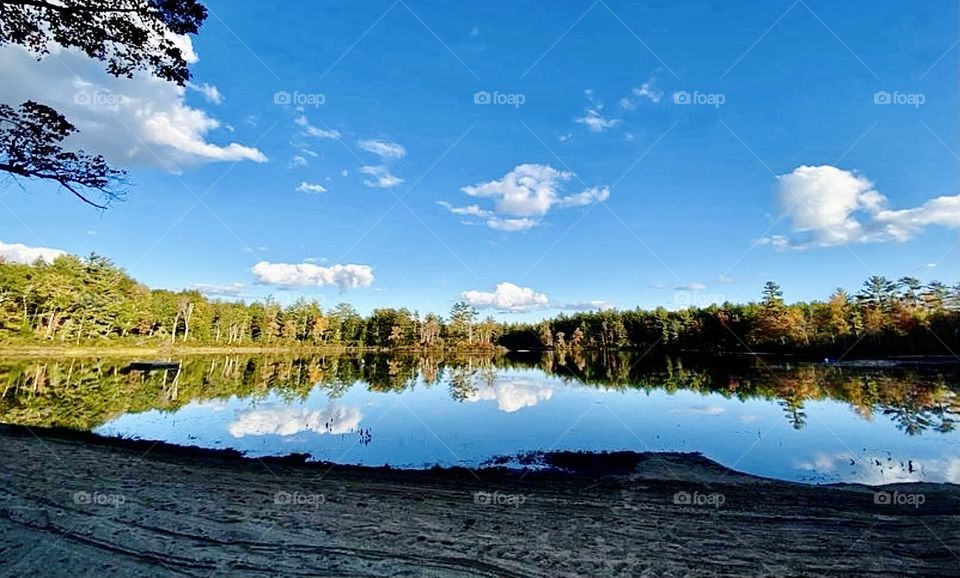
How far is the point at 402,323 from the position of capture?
96875 mm

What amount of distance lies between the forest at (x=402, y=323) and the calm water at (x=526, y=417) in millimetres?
24185

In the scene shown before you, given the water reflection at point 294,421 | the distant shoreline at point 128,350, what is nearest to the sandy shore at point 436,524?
the water reflection at point 294,421

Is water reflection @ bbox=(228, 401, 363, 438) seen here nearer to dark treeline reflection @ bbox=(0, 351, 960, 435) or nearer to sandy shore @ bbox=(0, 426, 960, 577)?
dark treeline reflection @ bbox=(0, 351, 960, 435)

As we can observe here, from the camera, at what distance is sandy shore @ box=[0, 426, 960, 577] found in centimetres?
502

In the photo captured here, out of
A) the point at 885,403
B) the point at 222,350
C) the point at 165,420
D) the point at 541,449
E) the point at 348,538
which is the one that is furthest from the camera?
the point at 222,350

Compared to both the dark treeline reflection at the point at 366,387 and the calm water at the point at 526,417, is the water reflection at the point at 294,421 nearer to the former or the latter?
the calm water at the point at 526,417

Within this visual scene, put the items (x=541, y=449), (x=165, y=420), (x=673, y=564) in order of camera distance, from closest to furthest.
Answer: (x=673, y=564) → (x=541, y=449) → (x=165, y=420)

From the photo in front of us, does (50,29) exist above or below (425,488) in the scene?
above

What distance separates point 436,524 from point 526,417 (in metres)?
14.2

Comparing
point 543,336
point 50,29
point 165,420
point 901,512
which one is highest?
point 543,336

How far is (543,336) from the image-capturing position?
117938mm

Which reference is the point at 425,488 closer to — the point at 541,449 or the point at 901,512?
the point at 541,449

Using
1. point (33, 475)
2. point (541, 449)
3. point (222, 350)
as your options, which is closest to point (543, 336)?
point (222, 350)

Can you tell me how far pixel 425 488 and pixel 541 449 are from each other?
6396 millimetres
